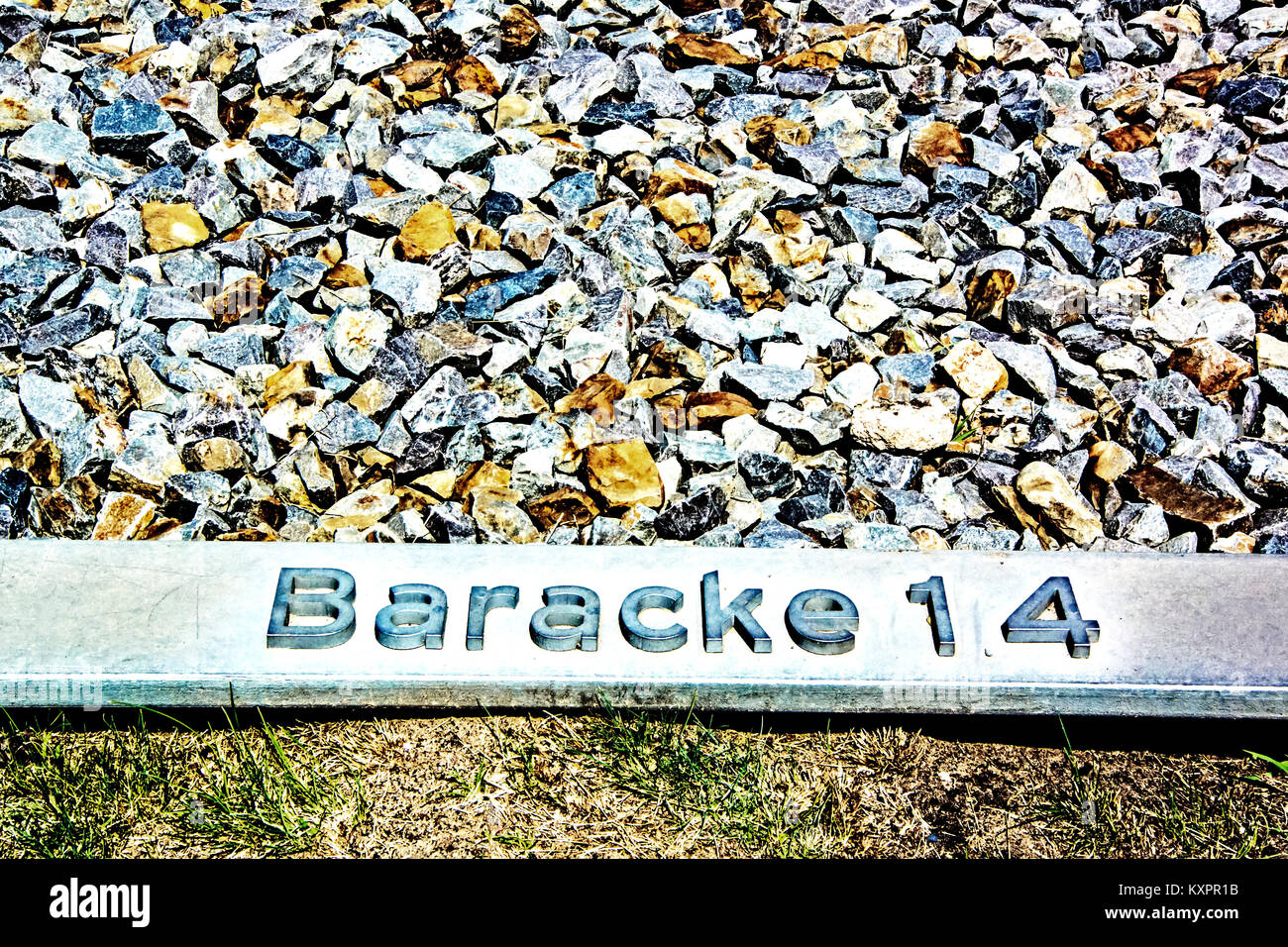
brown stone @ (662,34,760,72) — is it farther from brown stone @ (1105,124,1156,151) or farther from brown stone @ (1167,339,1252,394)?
brown stone @ (1167,339,1252,394)

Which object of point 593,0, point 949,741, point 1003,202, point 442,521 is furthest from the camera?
point 593,0

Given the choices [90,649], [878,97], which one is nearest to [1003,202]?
[878,97]

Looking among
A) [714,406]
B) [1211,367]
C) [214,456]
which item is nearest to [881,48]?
[1211,367]

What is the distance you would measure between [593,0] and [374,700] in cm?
236

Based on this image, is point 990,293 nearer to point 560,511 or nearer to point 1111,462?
point 1111,462

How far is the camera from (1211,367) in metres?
2.54

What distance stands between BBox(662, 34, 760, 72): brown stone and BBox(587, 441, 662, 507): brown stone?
1.48 metres

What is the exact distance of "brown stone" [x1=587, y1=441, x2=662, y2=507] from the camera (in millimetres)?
2293

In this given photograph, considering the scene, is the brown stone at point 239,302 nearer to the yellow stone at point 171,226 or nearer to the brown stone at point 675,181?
the yellow stone at point 171,226

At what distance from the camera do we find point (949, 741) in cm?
198

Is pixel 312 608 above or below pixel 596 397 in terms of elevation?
below

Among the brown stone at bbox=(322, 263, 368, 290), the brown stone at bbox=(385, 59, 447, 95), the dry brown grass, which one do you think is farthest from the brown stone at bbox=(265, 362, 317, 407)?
the brown stone at bbox=(385, 59, 447, 95)

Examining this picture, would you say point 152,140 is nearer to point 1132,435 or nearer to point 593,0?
point 593,0

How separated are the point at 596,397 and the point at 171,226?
1143 mm
